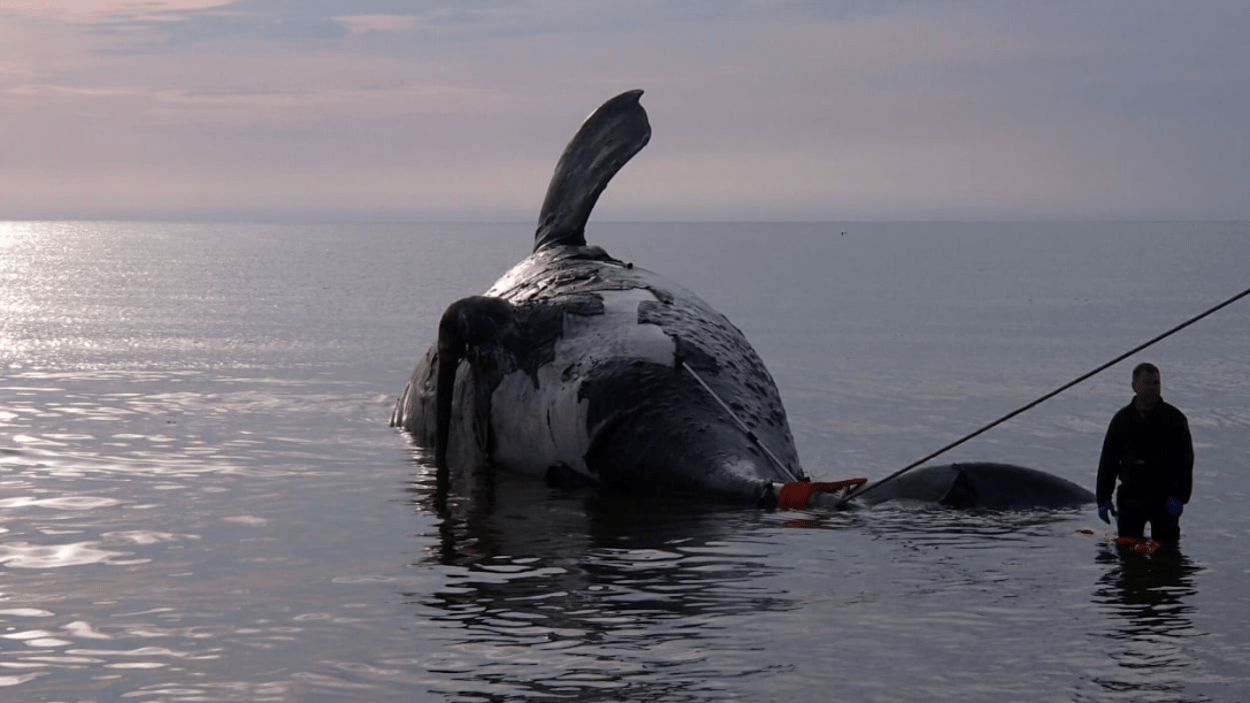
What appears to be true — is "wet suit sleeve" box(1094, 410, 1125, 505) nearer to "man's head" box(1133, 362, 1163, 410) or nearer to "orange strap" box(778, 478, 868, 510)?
"man's head" box(1133, 362, 1163, 410)

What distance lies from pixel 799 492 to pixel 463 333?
4.00 meters

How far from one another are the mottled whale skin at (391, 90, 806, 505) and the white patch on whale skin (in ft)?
0.04

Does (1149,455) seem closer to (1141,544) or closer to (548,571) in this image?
(1141,544)

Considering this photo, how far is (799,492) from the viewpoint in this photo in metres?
13.4

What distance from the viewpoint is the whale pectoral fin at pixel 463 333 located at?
623 inches

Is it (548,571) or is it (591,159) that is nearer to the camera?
(548,571)

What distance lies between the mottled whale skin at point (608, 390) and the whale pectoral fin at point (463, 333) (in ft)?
0.04

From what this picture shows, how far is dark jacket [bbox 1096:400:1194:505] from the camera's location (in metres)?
12.4

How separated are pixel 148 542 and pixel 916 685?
6600mm

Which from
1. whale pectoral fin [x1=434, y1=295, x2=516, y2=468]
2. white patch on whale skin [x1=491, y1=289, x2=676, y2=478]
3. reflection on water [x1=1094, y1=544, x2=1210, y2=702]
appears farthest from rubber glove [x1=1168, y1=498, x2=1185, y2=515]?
whale pectoral fin [x1=434, y1=295, x2=516, y2=468]

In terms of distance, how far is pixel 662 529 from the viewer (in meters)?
13.4

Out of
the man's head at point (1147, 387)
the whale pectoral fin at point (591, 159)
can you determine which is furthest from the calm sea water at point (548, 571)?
the whale pectoral fin at point (591, 159)

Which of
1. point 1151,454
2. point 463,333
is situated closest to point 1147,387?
point 1151,454

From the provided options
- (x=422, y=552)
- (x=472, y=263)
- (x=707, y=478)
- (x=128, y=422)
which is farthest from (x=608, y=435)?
(x=472, y=263)
